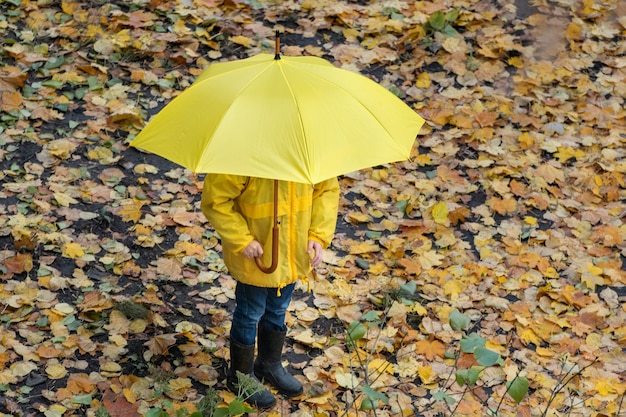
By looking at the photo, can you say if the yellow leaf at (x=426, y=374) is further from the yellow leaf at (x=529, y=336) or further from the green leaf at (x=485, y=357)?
the green leaf at (x=485, y=357)

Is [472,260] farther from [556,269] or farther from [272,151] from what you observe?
[272,151]

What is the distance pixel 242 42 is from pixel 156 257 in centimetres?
244

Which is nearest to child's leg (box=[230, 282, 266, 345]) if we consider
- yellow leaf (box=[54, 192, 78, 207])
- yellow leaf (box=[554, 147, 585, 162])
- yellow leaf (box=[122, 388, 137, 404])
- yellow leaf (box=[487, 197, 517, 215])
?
yellow leaf (box=[122, 388, 137, 404])

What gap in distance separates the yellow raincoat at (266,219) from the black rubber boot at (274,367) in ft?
1.53

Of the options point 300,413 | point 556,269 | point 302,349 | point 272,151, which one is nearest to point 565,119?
point 556,269

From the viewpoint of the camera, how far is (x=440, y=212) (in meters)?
5.24

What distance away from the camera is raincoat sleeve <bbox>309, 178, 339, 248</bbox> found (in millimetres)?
3523

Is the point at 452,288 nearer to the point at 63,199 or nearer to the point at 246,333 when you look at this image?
the point at 246,333

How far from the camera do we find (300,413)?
385 centimetres

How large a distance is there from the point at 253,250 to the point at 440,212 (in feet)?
6.95

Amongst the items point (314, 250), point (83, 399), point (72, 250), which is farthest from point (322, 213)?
point (72, 250)

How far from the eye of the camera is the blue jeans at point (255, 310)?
367 cm

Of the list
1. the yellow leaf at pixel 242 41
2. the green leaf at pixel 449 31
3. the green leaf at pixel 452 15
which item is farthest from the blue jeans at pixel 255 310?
the green leaf at pixel 452 15

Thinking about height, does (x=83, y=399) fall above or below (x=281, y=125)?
below
